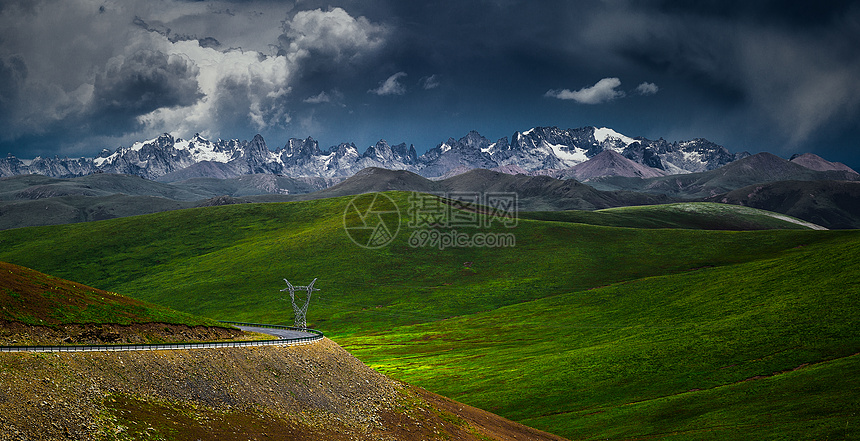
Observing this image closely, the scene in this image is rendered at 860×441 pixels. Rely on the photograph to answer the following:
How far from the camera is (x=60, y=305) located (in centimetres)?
5144

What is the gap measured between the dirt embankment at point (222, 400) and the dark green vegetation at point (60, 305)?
9.25 m

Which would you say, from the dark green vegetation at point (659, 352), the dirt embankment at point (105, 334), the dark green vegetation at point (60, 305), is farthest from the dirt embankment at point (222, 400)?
the dark green vegetation at point (659, 352)

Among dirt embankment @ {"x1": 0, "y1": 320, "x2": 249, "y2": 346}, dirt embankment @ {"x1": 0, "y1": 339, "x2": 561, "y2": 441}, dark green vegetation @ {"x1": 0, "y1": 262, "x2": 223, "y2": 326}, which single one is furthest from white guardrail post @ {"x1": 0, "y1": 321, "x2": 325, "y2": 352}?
dark green vegetation @ {"x1": 0, "y1": 262, "x2": 223, "y2": 326}

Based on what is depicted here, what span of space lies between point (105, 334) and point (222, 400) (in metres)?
14.0

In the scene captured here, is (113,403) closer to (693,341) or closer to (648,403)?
(648,403)

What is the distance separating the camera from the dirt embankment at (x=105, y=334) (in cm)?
4516

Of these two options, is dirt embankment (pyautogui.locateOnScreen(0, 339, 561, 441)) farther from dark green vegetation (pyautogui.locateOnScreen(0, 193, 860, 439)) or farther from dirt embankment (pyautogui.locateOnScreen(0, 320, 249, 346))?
dark green vegetation (pyautogui.locateOnScreen(0, 193, 860, 439))

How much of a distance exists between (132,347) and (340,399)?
20694mm

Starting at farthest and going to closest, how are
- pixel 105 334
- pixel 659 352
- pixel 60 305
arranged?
pixel 659 352 → pixel 60 305 → pixel 105 334

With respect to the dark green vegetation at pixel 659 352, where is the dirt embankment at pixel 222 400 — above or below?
above

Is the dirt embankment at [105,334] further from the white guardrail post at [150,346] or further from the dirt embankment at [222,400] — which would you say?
the dirt embankment at [222,400]

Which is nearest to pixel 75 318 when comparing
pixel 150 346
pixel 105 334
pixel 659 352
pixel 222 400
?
pixel 105 334

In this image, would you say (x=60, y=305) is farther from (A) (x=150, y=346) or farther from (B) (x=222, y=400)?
(B) (x=222, y=400)

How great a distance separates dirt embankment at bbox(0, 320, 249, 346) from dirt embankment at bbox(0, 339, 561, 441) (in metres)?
6.32
